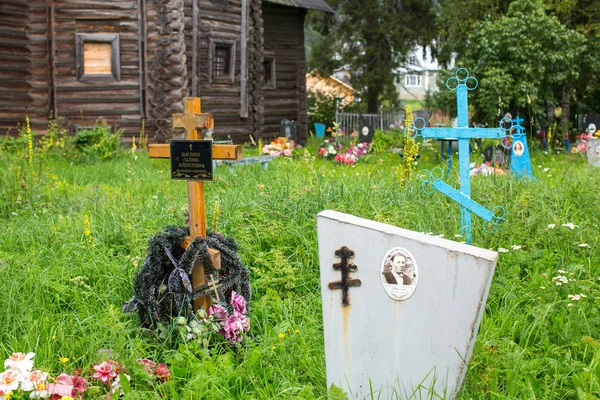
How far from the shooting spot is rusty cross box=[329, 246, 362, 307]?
348 cm

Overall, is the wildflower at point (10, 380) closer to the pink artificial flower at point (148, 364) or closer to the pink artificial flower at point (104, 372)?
the pink artificial flower at point (104, 372)

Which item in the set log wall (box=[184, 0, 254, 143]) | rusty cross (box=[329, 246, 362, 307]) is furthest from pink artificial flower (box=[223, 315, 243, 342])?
log wall (box=[184, 0, 254, 143])

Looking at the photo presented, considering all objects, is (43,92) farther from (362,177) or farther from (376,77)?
(376,77)

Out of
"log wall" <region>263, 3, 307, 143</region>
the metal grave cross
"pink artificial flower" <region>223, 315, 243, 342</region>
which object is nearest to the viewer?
"pink artificial flower" <region>223, 315, 243, 342</region>

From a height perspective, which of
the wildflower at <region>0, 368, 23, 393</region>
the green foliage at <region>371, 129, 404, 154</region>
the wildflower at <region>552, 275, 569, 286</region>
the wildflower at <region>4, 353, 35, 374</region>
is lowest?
the wildflower at <region>0, 368, 23, 393</region>

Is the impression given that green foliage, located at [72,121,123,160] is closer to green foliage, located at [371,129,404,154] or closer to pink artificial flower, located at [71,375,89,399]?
green foliage, located at [371,129,404,154]

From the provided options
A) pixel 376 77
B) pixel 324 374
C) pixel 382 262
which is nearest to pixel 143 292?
pixel 324 374

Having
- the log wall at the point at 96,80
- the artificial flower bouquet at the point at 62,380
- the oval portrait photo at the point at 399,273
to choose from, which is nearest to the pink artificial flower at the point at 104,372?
the artificial flower bouquet at the point at 62,380

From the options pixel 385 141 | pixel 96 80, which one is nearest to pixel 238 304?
pixel 96 80

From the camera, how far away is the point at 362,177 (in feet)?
25.5

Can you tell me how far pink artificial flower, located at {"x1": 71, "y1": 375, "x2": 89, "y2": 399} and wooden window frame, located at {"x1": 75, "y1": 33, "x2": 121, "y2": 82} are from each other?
11.7 meters

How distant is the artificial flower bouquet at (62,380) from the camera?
3.46 m

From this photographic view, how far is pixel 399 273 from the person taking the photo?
3.36 meters

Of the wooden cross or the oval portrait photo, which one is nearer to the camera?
the oval portrait photo
